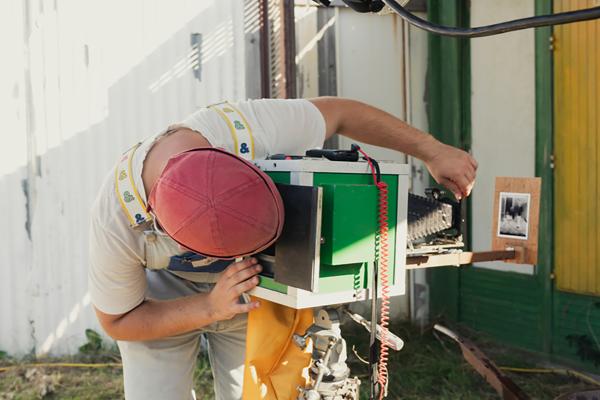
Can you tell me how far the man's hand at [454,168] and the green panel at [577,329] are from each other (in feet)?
6.65

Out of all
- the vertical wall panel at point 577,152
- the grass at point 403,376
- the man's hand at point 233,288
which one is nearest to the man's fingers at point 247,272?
the man's hand at point 233,288

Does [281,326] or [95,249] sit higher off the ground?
[95,249]

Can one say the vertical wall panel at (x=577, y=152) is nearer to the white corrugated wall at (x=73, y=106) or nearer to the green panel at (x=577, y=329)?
the green panel at (x=577, y=329)

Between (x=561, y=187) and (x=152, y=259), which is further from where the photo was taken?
(x=561, y=187)

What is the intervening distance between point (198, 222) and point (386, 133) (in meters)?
0.90

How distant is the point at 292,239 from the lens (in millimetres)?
1355

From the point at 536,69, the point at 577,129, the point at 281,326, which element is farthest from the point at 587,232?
the point at 281,326

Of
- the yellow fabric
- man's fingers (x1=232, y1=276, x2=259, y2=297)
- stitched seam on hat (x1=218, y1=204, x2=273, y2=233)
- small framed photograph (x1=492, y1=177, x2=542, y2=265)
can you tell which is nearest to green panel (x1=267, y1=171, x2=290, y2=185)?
stitched seam on hat (x1=218, y1=204, x2=273, y2=233)

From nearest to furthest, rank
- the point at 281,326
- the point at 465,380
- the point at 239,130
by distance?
the point at 281,326 < the point at 239,130 < the point at 465,380

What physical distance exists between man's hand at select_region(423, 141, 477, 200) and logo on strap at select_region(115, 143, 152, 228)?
806mm

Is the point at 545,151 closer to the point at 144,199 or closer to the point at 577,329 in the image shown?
the point at 577,329

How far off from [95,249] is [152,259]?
0.15 m

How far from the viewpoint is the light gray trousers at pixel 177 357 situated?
199 centimetres

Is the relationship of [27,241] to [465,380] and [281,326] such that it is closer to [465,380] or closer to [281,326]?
[465,380]
